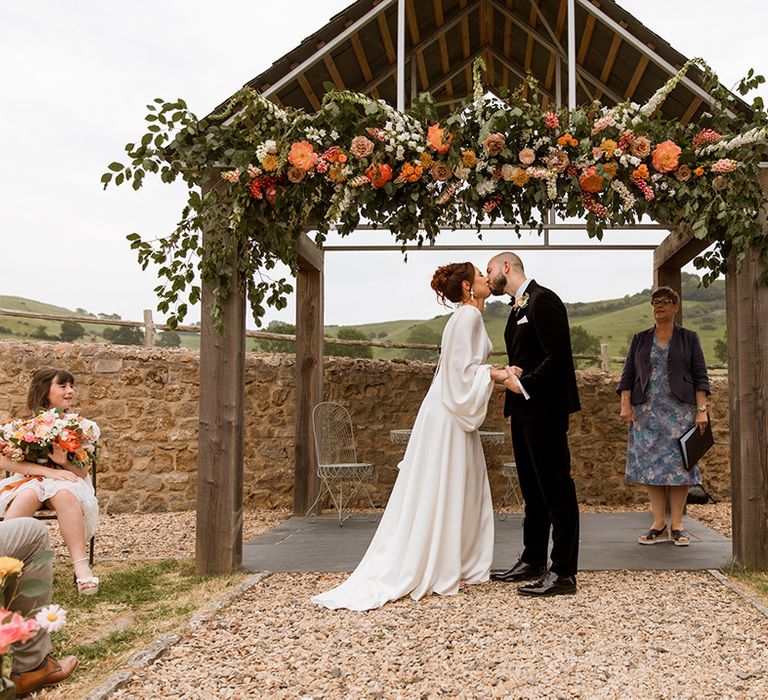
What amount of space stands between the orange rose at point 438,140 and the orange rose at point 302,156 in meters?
0.70

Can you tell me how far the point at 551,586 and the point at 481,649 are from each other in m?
1.03

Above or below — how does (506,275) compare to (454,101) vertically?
below

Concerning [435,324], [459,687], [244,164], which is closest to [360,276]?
[435,324]

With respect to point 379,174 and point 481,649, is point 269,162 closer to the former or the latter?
point 379,174

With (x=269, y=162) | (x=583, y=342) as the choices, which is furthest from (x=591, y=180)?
(x=583, y=342)

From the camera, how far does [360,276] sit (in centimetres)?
3331

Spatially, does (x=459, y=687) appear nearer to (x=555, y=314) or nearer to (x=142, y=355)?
(x=555, y=314)

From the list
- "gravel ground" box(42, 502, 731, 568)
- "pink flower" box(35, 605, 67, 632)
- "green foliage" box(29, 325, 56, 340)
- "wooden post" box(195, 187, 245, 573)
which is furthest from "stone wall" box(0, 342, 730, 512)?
"green foliage" box(29, 325, 56, 340)

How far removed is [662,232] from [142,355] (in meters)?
5.38

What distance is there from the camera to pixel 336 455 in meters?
8.65

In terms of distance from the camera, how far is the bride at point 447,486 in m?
4.46

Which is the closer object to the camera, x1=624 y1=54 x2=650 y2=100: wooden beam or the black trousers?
the black trousers

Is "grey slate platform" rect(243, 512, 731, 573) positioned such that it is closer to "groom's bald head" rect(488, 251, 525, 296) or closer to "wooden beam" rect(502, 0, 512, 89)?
"groom's bald head" rect(488, 251, 525, 296)

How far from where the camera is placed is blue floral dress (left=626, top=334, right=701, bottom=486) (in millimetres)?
5785
